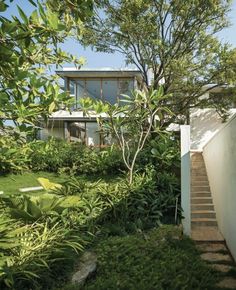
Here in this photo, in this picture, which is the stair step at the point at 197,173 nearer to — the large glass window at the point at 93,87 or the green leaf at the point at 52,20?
the large glass window at the point at 93,87

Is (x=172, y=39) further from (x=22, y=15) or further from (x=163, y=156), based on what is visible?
(x=22, y=15)

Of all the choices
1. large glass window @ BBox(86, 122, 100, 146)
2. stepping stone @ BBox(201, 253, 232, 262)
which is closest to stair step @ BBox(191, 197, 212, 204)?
stepping stone @ BBox(201, 253, 232, 262)

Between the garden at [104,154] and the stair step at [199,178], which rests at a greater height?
the garden at [104,154]

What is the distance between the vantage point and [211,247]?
702 centimetres

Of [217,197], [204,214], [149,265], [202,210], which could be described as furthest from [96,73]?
[149,265]

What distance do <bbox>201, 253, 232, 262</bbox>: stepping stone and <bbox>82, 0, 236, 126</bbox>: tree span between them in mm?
8415

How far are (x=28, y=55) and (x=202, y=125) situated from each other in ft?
55.5

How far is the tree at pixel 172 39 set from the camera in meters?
13.9

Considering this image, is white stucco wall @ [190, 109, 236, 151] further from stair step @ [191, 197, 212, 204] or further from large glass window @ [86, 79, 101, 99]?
stair step @ [191, 197, 212, 204]

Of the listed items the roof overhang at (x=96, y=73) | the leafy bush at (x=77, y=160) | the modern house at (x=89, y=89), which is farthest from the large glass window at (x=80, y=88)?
the leafy bush at (x=77, y=160)

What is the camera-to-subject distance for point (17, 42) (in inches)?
69.6

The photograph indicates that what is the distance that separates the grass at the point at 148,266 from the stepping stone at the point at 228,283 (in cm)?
10

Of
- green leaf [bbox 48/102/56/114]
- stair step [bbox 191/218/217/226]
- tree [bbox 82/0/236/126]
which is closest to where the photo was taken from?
green leaf [bbox 48/102/56/114]

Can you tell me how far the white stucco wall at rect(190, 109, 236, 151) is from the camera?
18.2 m
